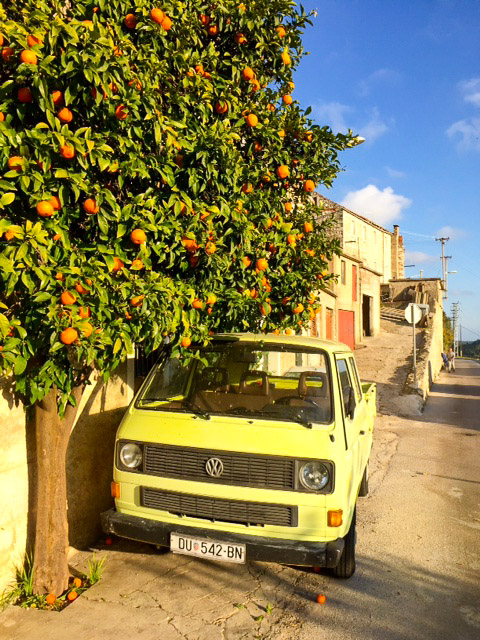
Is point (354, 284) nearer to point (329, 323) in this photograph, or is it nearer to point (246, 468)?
point (329, 323)

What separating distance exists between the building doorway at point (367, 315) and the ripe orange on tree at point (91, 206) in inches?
1245

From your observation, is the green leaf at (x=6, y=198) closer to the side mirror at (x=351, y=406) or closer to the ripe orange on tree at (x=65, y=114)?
the ripe orange on tree at (x=65, y=114)

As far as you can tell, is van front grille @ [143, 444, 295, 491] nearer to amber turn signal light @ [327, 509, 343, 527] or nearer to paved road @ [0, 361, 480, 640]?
amber turn signal light @ [327, 509, 343, 527]

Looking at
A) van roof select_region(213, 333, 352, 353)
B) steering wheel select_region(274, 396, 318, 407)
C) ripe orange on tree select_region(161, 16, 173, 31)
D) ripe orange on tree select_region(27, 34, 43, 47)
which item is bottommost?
steering wheel select_region(274, 396, 318, 407)

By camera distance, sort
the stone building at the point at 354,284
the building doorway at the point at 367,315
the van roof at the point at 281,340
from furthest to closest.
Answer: the building doorway at the point at 367,315 < the stone building at the point at 354,284 < the van roof at the point at 281,340

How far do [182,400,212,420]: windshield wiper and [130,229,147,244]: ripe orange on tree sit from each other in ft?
5.50

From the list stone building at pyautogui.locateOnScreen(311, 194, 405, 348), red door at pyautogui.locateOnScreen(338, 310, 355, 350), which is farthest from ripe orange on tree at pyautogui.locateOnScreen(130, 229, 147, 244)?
red door at pyautogui.locateOnScreen(338, 310, 355, 350)

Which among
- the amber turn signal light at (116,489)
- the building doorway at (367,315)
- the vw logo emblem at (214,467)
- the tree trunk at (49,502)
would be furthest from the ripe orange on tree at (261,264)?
the building doorway at (367,315)

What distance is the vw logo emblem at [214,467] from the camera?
3979mm

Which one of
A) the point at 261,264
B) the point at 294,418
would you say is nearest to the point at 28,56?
the point at 261,264

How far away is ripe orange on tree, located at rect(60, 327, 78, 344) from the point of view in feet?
9.84

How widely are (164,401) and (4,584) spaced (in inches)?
75.2

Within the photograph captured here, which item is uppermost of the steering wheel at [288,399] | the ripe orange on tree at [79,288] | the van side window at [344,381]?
the ripe orange on tree at [79,288]

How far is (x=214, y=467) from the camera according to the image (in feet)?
13.1
